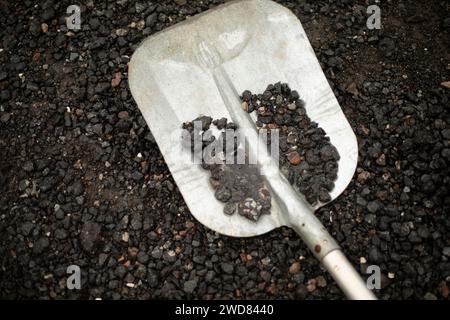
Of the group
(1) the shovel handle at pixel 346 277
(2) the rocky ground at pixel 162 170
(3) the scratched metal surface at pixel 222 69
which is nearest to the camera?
(1) the shovel handle at pixel 346 277

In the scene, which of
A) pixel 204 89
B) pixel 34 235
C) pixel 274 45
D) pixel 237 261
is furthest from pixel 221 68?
pixel 34 235

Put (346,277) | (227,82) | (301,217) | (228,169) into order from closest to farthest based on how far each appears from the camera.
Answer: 1. (346,277)
2. (301,217)
3. (228,169)
4. (227,82)

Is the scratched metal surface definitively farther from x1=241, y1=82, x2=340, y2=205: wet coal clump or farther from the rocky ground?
the rocky ground

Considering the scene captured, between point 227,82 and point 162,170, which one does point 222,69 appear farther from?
point 162,170

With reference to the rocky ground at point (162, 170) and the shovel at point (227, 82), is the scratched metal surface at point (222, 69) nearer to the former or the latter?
the shovel at point (227, 82)

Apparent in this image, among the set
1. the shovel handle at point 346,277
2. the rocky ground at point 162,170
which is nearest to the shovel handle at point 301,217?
the shovel handle at point 346,277

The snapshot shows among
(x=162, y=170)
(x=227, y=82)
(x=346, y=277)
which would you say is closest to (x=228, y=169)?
(x=162, y=170)
